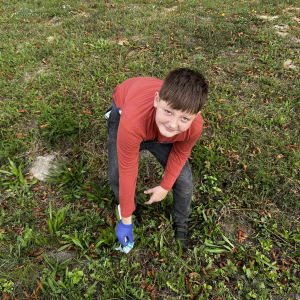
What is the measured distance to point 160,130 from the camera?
5.83 feet

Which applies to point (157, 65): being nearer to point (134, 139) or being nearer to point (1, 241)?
A: point (134, 139)

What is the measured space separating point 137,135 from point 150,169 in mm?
1475

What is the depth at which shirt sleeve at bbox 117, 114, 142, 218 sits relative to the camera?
6.09 feet

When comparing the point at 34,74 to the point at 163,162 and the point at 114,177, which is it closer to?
the point at 114,177

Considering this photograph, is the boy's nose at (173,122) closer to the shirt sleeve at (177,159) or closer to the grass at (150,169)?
the shirt sleeve at (177,159)

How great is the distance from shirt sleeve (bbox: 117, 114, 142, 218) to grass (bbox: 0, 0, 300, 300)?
68 centimetres

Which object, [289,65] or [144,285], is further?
[289,65]

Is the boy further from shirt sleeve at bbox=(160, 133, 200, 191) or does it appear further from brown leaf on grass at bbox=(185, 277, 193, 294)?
brown leaf on grass at bbox=(185, 277, 193, 294)

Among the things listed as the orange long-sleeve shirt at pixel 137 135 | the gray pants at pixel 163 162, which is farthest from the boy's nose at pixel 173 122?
the gray pants at pixel 163 162

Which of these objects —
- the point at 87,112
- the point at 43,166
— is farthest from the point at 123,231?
the point at 87,112

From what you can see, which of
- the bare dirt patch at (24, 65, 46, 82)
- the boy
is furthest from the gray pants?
the bare dirt patch at (24, 65, 46, 82)

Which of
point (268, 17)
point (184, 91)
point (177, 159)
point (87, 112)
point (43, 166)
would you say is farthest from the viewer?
point (268, 17)

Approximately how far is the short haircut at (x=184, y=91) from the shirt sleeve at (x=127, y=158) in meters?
0.39

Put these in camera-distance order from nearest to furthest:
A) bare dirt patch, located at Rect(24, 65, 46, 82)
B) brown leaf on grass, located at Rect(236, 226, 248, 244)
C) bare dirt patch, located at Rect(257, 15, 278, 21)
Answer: brown leaf on grass, located at Rect(236, 226, 248, 244), bare dirt patch, located at Rect(24, 65, 46, 82), bare dirt patch, located at Rect(257, 15, 278, 21)
